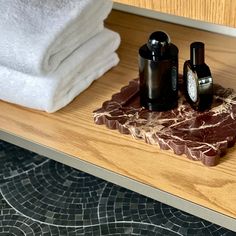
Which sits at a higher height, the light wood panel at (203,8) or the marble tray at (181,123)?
the light wood panel at (203,8)

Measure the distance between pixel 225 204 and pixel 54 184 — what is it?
1.11 ft

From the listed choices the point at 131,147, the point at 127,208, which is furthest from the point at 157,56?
the point at 127,208

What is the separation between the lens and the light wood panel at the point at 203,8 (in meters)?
0.79

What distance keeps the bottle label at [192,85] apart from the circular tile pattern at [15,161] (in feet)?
1.01

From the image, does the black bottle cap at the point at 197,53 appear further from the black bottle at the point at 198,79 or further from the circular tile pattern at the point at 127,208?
the circular tile pattern at the point at 127,208

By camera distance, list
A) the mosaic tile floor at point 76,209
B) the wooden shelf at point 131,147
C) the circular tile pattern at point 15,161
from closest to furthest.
→ the wooden shelf at point 131,147 → the mosaic tile floor at point 76,209 → the circular tile pattern at point 15,161

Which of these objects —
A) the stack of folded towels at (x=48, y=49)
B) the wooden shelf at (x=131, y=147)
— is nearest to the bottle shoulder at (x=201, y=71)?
the wooden shelf at (x=131, y=147)

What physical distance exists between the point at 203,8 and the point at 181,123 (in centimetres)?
18

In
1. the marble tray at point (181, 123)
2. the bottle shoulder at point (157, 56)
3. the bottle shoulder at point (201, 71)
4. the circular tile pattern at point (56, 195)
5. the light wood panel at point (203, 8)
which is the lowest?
the circular tile pattern at point (56, 195)

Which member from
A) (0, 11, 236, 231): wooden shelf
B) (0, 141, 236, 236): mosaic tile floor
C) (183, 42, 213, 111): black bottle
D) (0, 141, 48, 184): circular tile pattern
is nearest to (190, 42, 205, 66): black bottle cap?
(183, 42, 213, 111): black bottle

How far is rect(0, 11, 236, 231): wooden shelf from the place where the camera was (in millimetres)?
789

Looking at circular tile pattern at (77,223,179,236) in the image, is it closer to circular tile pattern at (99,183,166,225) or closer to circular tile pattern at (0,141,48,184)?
circular tile pattern at (99,183,166,225)

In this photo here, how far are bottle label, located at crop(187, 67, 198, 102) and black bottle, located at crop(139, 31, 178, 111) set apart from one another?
0.8 inches

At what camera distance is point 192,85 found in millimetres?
901
